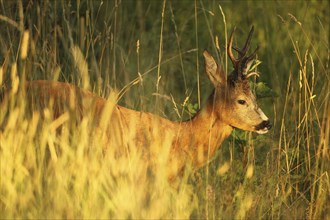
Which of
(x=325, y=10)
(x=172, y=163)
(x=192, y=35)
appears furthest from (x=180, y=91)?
(x=172, y=163)

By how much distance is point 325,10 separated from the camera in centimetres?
847

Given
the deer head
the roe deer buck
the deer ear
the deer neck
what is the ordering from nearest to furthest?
1. the roe deer buck
2. the deer neck
3. the deer head
4. the deer ear

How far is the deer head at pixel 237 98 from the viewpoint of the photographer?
6.75 meters

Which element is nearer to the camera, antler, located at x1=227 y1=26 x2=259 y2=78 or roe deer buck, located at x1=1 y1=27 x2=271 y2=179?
roe deer buck, located at x1=1 y1=27 x2=271 y2=179

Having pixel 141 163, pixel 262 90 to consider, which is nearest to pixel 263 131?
pixel 262 90

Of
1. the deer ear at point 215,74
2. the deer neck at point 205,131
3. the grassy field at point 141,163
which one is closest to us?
the grassy field at point 141,163

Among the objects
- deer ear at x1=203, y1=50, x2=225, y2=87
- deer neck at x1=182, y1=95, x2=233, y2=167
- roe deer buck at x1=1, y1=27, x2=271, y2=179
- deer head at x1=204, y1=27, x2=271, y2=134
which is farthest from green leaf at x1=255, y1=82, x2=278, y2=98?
deer ear at x1=203, y1=50, x2=225, y2=87

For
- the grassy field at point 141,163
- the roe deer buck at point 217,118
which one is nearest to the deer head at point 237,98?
the roe deer buck at point 217,118

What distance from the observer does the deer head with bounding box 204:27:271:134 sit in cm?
675

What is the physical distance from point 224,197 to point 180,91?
342 cm

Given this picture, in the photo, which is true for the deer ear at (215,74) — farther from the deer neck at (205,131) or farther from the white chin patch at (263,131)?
the white chin patch at (263,131)

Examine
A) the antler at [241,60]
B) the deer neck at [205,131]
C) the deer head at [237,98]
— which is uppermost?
the antler at [241,60]

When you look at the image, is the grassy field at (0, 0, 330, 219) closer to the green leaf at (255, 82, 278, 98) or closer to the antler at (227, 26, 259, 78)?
the green leaf at (255, 82, 278, 98)

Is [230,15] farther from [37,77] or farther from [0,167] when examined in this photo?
[0,167]
